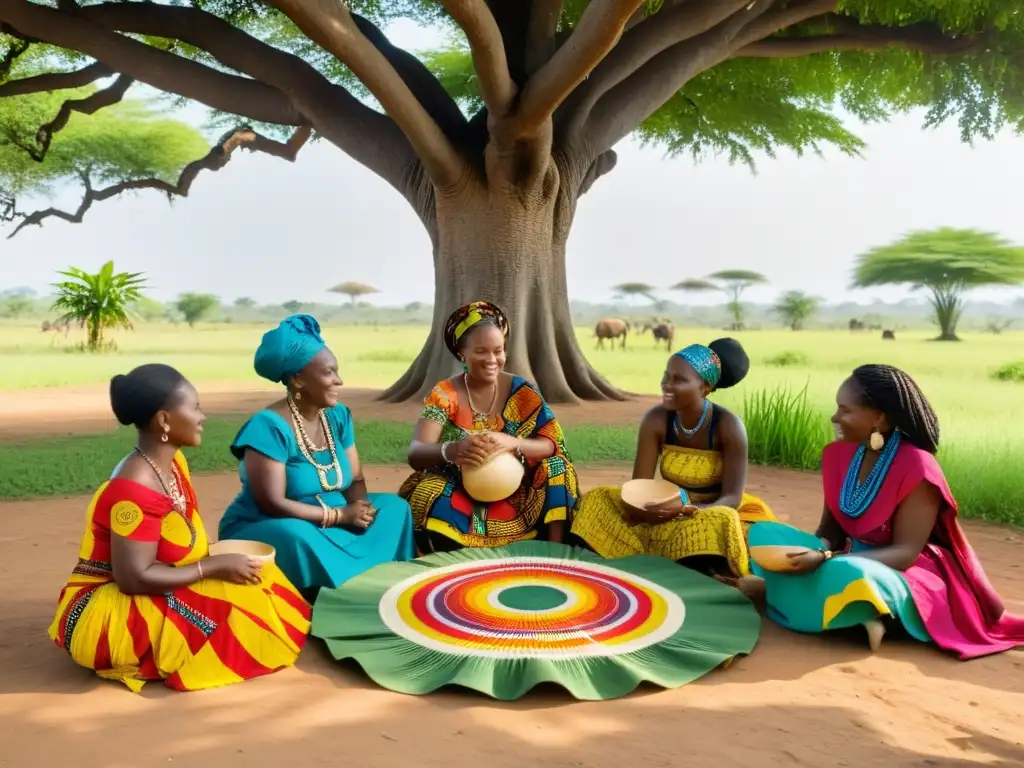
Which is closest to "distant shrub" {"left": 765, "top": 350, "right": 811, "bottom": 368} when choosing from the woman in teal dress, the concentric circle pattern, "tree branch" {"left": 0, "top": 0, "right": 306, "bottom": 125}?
"tree branch" {"left": 0, "top": 0, "right": 306, "bottom": 125}

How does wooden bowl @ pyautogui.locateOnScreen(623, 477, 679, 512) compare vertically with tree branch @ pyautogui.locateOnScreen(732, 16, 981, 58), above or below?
below

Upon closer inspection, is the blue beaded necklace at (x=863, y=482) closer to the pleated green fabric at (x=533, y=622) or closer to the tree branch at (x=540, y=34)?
the pleated green fabric at (x=533, y=622)

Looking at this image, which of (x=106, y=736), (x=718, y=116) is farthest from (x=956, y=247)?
(x=106, y=736)

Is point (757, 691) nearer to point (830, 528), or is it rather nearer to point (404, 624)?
point (830, 528)

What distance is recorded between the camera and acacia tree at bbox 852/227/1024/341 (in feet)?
113

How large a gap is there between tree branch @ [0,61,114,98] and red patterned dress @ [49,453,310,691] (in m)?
11.7

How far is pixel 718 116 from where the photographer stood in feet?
56.1

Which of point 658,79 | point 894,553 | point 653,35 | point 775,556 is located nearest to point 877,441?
point 894,553

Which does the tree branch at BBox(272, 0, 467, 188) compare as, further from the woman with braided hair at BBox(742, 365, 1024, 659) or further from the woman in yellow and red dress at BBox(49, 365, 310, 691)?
the woman with braided hair at BBox(742, 365, 1024, 659)

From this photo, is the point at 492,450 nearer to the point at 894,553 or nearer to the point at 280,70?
the point at 894,553

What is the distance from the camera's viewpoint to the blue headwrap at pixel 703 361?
404 cm

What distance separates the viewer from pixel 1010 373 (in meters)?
16.2

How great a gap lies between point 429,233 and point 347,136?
66.4 inches

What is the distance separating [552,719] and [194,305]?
48420 mm
